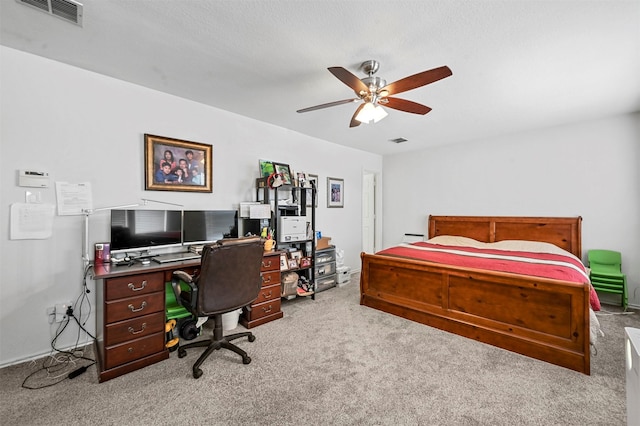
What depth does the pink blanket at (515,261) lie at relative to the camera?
247cm

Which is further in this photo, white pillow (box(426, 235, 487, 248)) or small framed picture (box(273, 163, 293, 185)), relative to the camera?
white pillow (box(426, 235, 487, 248))

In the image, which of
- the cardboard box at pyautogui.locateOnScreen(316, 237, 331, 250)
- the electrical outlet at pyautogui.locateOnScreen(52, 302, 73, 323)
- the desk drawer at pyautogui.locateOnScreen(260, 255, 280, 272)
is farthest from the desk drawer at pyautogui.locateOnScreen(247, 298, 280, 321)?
the electrical outlet at pyautogui.locateOnScreen(52, 302, 73, 323)

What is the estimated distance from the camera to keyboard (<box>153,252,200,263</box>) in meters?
2.45

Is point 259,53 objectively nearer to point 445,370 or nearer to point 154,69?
point 154,69

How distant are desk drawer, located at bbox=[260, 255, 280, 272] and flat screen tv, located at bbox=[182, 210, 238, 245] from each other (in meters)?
0.50

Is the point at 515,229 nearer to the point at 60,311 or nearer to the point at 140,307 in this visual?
the point at 140,307

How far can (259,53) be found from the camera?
84.4 inches

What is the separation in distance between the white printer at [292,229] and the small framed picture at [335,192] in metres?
1.16

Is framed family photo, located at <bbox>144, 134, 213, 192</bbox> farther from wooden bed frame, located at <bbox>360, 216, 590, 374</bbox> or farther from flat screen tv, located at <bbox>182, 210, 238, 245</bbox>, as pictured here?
wooden bed frame, located at <bbox>360, 216, 590, 374</bbox>

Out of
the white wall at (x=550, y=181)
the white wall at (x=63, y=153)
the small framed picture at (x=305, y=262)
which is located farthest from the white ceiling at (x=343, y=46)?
the small framed picture at (x=305, y=262)

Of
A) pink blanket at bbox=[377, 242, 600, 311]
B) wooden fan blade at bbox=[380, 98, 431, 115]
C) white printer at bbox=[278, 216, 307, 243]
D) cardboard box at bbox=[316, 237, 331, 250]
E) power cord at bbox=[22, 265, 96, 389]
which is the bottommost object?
power cord at bbox=[22, 265, 96, 389]

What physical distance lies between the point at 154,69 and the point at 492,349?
155 inches

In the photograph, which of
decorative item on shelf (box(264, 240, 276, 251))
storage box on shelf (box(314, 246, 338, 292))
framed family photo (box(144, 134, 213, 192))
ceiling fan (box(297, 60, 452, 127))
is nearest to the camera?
ceiling fan (box(297, 60, 452, 127))

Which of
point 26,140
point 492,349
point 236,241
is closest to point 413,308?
point 492,349
